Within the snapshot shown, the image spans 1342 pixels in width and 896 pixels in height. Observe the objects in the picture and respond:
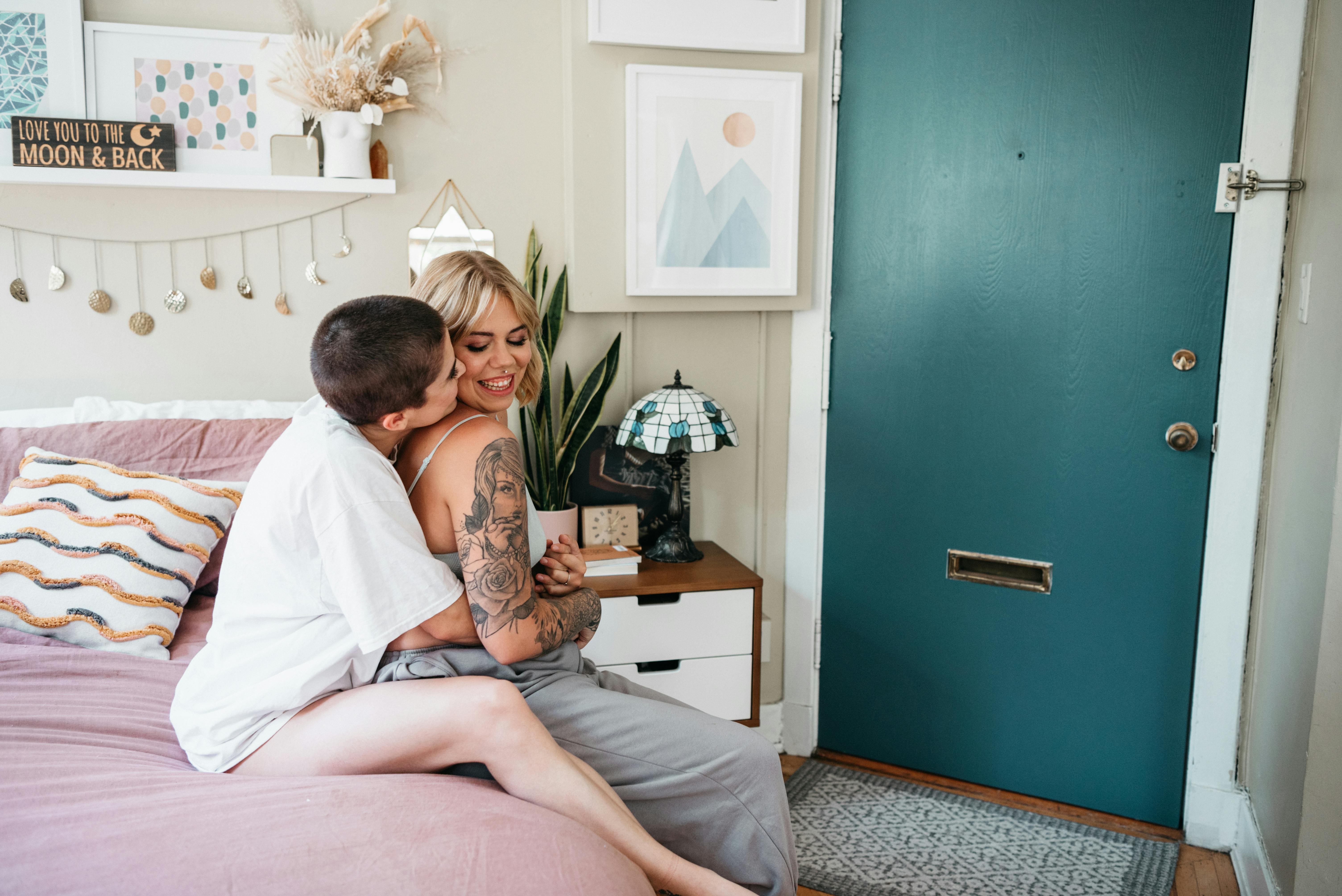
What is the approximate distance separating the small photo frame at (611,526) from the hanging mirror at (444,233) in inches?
30.0

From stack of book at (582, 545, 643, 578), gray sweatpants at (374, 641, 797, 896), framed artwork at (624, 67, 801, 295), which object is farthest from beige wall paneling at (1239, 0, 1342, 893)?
stack of book at (582, 545, 643, 578)

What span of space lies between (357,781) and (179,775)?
0.28m

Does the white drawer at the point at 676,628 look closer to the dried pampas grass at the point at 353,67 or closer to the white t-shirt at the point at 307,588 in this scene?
the white t-shirt at the point at 307,588

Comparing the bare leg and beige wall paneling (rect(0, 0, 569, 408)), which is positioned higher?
beige wall paneling (rect(0, 0, 569, 408))

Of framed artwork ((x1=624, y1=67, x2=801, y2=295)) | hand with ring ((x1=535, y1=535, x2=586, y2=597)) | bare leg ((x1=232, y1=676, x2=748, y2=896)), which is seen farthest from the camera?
framed artwork ((x1=624, y1=67, x2=801, y2=295))

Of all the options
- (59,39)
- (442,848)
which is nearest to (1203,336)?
(442,848)

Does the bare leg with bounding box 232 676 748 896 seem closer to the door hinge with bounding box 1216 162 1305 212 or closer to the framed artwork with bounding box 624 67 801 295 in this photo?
→ the framed artwork with bounding box 624 67 801 295

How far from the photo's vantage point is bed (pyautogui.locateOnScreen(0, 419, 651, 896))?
3.25 ft

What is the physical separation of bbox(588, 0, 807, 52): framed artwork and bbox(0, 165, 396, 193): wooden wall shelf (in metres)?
0.69

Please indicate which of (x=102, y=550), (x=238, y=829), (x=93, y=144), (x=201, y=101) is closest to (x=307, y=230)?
(x=201, y=101)

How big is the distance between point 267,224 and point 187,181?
0.72 ft

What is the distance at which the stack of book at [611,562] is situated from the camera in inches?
92.4

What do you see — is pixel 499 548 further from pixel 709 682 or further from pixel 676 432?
pixel 709 682

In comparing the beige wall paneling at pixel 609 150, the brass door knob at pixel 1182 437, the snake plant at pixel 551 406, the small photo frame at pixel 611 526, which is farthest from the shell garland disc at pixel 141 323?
the brass door knob at pixel 1182 437
